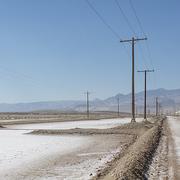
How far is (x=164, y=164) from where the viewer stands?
16641 mm

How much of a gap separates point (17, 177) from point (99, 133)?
88.5 feet

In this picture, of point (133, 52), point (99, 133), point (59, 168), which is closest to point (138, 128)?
point (99, 133)

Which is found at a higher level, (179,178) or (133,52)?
(133,52)

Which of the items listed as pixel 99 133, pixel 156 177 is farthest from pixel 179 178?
pixel 99 133

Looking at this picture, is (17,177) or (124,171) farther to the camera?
(17,177)

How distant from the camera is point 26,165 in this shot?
16.7 m

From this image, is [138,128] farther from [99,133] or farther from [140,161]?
[140,161]

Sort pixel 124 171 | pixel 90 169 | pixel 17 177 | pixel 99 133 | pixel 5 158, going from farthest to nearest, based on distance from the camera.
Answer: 1. pixel 99 133
2. pixel 5 158
3. pixel 90 169
4. pixel 17 177
5. pixel 124 171

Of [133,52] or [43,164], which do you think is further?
[133,52]

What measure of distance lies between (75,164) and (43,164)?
50.0 inches

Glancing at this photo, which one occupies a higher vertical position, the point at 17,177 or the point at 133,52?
the point at 133,52

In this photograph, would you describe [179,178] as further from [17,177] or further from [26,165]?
[26,165]

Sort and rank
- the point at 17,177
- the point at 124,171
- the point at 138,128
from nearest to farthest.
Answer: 1. the point at 124,171
2. the point at 17,177
3. the point at 138,128

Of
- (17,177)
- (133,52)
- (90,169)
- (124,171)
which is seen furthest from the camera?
(133,52)
